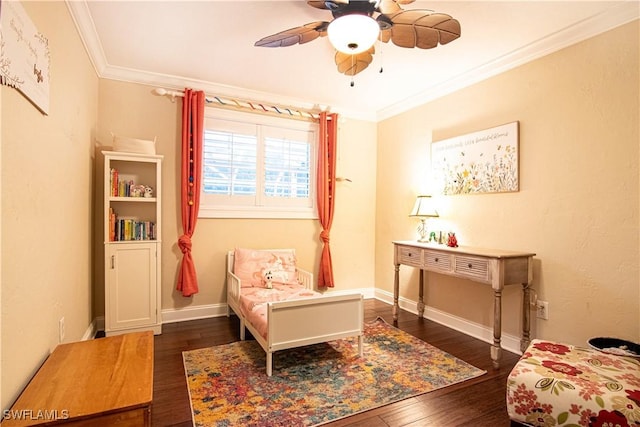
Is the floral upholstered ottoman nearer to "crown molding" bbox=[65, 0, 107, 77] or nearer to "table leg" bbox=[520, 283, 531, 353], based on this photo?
"table leg" bbox=[520, 283, 531, 353]

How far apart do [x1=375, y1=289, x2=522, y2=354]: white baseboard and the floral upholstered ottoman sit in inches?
39.0

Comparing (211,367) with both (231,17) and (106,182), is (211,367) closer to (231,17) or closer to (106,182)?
(106,182)

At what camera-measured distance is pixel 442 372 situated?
96.0 inches

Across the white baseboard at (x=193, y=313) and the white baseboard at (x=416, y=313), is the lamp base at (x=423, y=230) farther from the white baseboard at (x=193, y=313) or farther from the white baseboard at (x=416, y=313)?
the white baseboard at (x=193, y=313)

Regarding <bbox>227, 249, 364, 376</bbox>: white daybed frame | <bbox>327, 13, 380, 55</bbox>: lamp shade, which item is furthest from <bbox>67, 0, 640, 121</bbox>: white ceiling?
<bbox>227, 249, 364, 376</bbox>: white daybed frame

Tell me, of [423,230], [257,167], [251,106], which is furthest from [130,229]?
[423,230]

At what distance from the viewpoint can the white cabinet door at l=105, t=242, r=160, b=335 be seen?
9.59 feet

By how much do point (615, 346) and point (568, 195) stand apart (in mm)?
1075

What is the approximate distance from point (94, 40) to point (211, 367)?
273 cm

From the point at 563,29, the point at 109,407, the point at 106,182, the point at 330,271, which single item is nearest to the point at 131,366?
the point at 109,407

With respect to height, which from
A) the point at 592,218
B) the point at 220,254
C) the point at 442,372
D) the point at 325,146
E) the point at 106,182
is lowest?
the point at 442,372

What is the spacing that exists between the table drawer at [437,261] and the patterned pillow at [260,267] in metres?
1.40

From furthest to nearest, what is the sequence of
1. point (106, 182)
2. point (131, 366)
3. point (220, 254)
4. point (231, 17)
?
1. point (220, 254)
2. point (106, 182)
3. point (231, 17)
4. point (131, 366)

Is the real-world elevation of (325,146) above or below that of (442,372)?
above
